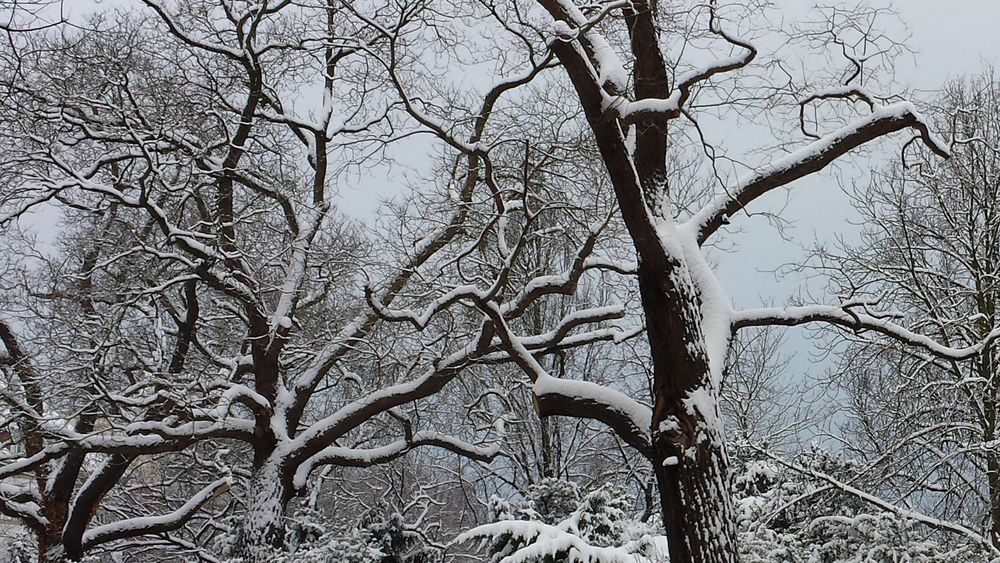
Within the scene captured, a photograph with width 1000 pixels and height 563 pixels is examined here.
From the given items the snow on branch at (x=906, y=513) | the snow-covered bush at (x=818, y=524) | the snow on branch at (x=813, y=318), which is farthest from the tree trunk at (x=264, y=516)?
the snow on branch at (x=813, y=318)

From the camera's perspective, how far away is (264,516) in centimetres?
1049

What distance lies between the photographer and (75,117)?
421 inches

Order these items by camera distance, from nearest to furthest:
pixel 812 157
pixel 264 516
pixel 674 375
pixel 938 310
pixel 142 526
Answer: pixel 674 375
pixel 812 157
pixel 264 516
pixel 938 310
pixel 142 526

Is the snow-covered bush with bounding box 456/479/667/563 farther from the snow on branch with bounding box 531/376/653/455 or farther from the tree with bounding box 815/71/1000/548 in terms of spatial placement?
the tree with bounding box 815/71/1000/548

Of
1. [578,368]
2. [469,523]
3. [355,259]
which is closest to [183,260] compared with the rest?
[355,259]

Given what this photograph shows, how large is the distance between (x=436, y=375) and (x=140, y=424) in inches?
138

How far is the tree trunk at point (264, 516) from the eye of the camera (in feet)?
33.5

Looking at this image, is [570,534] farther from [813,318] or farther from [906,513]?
[906,513]

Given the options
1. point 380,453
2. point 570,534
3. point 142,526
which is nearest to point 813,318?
point 570,534

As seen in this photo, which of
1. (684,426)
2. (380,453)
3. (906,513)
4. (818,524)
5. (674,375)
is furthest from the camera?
(380,453)

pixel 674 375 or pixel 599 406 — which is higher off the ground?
pixel 674 375

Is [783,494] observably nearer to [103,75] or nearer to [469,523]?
[103,75]

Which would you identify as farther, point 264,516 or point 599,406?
point 264,516

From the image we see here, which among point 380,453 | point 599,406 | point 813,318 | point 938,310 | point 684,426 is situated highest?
point 938,310
